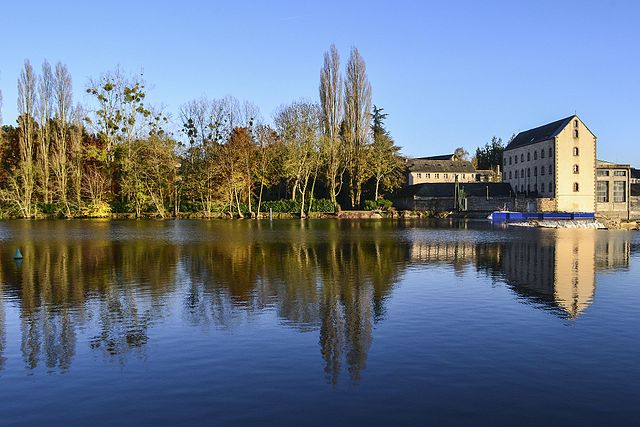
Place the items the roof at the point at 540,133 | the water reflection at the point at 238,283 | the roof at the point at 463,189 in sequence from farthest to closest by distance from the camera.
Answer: the roof at the point at 463,189 < the roof at the point at 540,133 < the water reflection at the point at 238,283

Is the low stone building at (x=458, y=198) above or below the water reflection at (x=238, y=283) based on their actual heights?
above

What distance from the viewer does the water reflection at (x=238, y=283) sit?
12750 millimetres

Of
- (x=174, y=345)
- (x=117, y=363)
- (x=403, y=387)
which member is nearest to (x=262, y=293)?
(x=174, y=345)

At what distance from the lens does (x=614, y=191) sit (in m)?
89.6

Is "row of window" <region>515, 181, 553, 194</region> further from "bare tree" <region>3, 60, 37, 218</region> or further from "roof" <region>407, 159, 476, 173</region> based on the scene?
"bare tree" <region>3, 60, 37, 218</region>

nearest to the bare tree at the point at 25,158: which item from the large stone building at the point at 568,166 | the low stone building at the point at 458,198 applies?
the low stone building at the point at 458,198

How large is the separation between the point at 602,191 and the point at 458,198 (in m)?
23.6

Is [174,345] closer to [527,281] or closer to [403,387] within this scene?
[403,387]

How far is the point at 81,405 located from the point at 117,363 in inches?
84.5

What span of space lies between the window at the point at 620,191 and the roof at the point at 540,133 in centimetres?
1361

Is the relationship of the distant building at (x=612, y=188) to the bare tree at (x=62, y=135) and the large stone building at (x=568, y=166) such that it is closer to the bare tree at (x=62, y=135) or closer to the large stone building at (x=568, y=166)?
the large stone building at (x=568, y=166)

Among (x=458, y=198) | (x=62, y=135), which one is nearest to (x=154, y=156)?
(x=62, y=135)

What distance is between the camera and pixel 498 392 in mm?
9211

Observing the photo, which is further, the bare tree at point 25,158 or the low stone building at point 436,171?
the low stone building at point 436,171
